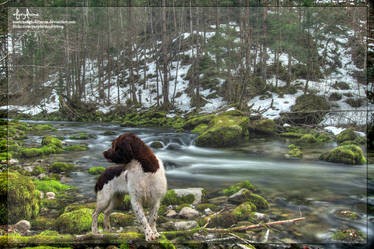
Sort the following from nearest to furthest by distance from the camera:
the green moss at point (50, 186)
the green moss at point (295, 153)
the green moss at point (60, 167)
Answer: the green moss at point (50, 186) < the green moss at point (60, 167) < the green moss at point (295, 153)

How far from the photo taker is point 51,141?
3.72 m

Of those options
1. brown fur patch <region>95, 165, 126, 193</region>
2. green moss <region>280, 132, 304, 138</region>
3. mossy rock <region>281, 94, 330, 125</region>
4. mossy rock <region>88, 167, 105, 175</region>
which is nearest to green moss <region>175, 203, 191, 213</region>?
brown fur patch <region>95, 165, 126, 193</region>

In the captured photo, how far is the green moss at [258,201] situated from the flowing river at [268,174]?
3.7 inches

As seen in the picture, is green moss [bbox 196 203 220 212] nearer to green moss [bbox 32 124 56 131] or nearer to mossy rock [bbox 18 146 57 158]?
mossy rock [bbox 18 146 57 158]

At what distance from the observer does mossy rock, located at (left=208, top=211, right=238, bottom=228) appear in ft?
8.33

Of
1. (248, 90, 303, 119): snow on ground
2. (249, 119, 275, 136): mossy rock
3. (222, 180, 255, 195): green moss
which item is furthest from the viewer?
(248, 90, 303, 119): snow on ground

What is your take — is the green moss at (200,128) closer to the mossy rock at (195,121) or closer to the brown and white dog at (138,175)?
the mossy rock at (195,121)

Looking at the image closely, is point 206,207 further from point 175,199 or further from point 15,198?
point 15,198

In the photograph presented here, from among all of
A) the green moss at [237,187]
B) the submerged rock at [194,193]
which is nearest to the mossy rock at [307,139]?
the green moss at [237,187]

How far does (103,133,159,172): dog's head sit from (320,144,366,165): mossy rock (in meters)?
3.06

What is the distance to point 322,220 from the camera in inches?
105

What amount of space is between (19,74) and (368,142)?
5.40m

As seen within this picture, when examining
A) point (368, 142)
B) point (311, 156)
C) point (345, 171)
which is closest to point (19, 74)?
point (311, 156)

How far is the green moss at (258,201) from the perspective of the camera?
287cm
